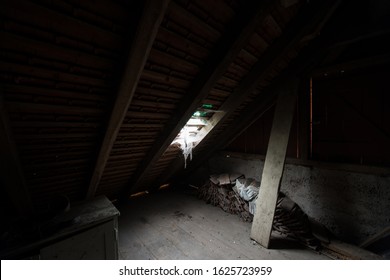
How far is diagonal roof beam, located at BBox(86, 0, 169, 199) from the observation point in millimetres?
1534

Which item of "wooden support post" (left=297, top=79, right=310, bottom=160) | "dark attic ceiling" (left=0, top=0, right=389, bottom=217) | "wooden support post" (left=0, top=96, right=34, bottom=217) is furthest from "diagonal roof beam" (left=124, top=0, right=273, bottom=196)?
"wooden support post" (left=297, top=79, right=310, bottom=160)

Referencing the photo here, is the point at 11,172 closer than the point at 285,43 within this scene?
Yes

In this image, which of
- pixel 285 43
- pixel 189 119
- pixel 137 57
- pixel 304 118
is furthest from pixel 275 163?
pixel 137 57

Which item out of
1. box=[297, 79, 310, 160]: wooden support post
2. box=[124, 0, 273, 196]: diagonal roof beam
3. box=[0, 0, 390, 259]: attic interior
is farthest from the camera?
box=[297, 79, 310, 160]: wooden support post

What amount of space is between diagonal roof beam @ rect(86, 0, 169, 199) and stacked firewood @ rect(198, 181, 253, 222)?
10.1 ft

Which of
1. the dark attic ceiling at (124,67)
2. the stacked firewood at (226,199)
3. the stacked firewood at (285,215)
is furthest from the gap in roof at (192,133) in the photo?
the stacked firewood at (285,215)

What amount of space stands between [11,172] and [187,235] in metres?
2.86

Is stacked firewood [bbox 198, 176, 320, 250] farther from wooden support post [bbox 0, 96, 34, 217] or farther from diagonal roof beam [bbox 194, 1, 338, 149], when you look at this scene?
wooden support post [bbox 0, 96, 34, 217]

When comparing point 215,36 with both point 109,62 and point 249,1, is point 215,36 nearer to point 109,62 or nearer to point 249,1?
point 249,1

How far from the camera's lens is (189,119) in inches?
137

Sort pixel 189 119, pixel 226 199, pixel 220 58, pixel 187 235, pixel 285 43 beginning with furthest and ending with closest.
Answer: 1. pixel 226 199
2. pixel 187 235
3. pixel 189 119
4. pixel 285 43
5. pixel 220 58

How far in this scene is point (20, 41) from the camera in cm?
151

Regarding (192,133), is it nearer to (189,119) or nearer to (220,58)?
(189,119)
